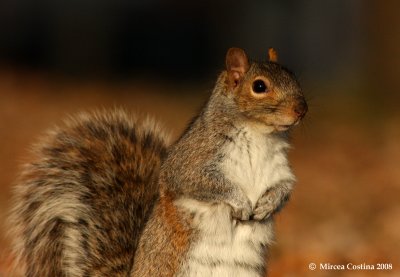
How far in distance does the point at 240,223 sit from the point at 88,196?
0.69 metres

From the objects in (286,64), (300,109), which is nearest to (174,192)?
(300,109)

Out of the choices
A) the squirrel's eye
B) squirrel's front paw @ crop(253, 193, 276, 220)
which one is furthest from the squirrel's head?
squirrel's front paw @ crop(253, 193, 276, 220)

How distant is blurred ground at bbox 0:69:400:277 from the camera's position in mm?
5242

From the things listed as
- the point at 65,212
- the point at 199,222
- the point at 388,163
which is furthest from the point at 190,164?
the point at 388,163

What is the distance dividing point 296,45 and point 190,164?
1504 centimetres

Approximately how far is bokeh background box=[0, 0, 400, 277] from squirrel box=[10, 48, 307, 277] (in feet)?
1.02

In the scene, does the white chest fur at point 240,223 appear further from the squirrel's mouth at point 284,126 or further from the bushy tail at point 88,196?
the bushy tail at point 88,196

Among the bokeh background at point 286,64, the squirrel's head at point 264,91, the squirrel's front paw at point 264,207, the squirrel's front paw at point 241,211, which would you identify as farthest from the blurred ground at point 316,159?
the squirrel's front paw at point 241,211

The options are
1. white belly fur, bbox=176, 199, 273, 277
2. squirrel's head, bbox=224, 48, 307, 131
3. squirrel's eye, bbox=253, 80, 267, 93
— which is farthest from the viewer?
squirrel's eye, bbox=253, 80, 267, 93

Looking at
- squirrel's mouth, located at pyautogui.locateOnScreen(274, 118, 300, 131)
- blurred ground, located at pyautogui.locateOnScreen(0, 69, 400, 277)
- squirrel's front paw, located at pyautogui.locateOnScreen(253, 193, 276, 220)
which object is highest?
blurred ground, located at pyautogui.locateOnScreen(0, 69, 400, 277)

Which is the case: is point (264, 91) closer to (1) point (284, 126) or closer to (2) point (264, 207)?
(1) point (284, 126)

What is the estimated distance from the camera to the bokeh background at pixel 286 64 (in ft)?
19.6

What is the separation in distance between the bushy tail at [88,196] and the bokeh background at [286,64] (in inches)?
18.0

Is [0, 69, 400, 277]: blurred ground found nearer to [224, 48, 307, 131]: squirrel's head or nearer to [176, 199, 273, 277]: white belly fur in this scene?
[224, 48, 307, 131]: squirrel's head
